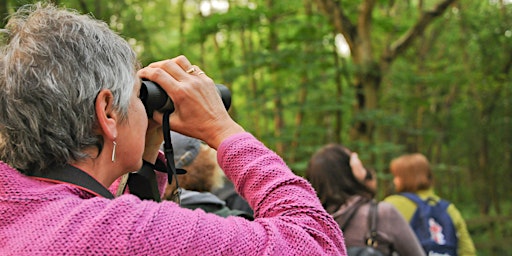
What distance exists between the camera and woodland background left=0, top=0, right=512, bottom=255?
838 cm

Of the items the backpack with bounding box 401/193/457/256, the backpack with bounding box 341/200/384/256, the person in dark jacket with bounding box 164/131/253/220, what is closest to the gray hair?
the person in dark jacket with bounding box 164/131/253/220

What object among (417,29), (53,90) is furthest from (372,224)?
(417,29)

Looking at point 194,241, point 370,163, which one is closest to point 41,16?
point 194,241

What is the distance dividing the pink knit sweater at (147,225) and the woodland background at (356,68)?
3854mm

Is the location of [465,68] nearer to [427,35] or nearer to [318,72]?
[427,35]

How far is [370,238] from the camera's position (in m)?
3.20

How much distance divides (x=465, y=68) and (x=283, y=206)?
13819 mm

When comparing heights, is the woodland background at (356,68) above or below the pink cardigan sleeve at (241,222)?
below

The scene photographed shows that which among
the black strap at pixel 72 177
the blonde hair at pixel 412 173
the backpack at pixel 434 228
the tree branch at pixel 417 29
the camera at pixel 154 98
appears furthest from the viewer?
the tree branch at pixel 417 29

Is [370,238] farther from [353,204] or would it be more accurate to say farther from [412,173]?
[412,173]

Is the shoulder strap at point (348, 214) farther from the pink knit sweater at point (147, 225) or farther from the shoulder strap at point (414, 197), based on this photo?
the pink knit sweater at point (147, 225)

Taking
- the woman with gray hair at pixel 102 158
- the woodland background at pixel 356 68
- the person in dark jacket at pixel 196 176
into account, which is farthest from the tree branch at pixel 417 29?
the woman with gray hair at pixel 102 158

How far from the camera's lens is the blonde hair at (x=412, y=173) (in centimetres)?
491

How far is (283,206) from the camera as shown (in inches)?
50.9
